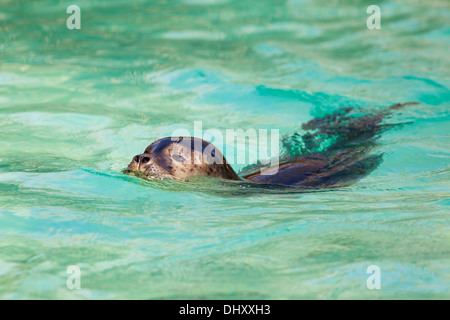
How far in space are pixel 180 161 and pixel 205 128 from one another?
8.18 feet

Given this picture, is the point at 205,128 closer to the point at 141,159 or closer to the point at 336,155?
the point at 336,155

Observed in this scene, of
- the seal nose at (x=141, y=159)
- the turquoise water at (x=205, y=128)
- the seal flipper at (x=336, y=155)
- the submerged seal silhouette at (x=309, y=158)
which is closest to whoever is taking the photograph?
the turquoise water at (x=205, y=128)

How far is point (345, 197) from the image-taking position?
14.6 ft

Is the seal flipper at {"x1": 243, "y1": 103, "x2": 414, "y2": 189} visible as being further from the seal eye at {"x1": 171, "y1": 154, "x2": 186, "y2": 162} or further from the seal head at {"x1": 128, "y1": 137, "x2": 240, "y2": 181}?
the seal eye at {"x1": 171, "y1": 154, "x2": 186, "y2": 162}

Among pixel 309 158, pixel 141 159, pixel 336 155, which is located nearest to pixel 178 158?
pixel 141 159

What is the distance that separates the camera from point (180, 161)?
15.4ft

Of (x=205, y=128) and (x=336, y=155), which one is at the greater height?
(x=205, y=128)

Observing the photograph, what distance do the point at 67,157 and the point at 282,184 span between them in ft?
6.80

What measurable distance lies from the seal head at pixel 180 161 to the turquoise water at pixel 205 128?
12 cm

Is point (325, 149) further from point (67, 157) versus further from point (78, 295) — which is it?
point (78, 295)

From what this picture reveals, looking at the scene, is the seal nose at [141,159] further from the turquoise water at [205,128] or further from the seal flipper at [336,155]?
the seal flipper at [336,155]

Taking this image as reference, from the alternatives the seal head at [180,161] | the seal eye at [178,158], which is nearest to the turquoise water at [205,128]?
the seal head at [180,161]

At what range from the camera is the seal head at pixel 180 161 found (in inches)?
176
